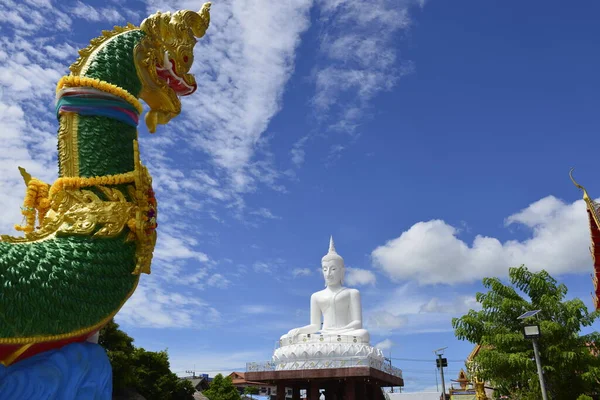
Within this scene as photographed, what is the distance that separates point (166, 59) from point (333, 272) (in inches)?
524

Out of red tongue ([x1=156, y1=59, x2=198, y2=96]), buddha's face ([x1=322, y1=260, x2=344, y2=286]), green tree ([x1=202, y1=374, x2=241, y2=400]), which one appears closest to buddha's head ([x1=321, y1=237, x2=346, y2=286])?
buddha's face ([x1=322, y1=260, x2=344, y2=286])

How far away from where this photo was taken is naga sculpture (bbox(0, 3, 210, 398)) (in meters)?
4.31

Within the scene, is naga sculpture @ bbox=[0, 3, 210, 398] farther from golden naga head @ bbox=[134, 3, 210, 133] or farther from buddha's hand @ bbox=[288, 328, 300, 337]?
buddha's hand @ bbox=[288, 328, 300, 337]

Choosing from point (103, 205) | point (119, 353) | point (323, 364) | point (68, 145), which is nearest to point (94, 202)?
point (103, 205)

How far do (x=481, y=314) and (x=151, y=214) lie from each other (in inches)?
564

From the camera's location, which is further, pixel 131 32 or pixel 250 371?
pixel 250 371

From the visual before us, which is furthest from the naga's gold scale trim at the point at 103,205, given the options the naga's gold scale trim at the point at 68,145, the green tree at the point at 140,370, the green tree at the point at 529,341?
the green tree at the point at 140,370

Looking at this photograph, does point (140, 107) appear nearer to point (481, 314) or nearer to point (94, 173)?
point (94, 173)

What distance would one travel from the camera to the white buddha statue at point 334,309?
53.6 feet

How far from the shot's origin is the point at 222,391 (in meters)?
34.0

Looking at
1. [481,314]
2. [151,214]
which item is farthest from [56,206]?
[481,314]

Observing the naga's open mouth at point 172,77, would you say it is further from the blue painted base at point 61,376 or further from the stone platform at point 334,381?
the stone platform at point 334,381

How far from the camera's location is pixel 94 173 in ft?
16.9

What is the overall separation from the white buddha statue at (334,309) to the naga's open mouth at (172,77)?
1102 centimetres
